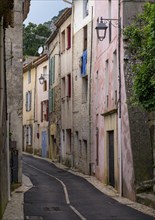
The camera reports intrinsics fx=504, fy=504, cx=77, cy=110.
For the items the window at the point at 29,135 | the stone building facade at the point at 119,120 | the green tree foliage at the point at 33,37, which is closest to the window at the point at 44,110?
the window at the point at 29,135

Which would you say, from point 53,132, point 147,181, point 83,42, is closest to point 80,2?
point 83,42

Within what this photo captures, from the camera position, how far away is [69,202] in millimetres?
17125

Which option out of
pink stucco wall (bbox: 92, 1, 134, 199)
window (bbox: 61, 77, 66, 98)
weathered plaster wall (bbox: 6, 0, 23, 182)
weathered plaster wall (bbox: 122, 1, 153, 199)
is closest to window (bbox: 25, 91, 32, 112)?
window (bbox: 61, 77, 66, 98)

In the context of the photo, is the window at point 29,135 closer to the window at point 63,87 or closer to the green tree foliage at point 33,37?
the window at point 63,87

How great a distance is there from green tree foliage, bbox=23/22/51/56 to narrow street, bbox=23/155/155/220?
30.0m

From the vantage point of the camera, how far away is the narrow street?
14.0 m

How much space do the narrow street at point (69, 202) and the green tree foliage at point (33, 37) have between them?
1181 inches

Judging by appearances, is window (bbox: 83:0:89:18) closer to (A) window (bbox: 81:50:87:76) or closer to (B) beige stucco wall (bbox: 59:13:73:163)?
(A) window (bbox: 81:50:87:76)

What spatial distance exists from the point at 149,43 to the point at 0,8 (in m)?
3.93

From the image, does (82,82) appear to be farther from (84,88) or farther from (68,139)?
(68,139)

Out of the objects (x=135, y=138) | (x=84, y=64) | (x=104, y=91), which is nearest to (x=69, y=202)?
(x=135, y=138)

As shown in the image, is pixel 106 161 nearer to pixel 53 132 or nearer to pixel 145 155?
pixel 145 155

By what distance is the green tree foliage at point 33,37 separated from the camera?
54.5 m

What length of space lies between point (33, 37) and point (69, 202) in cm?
3965
